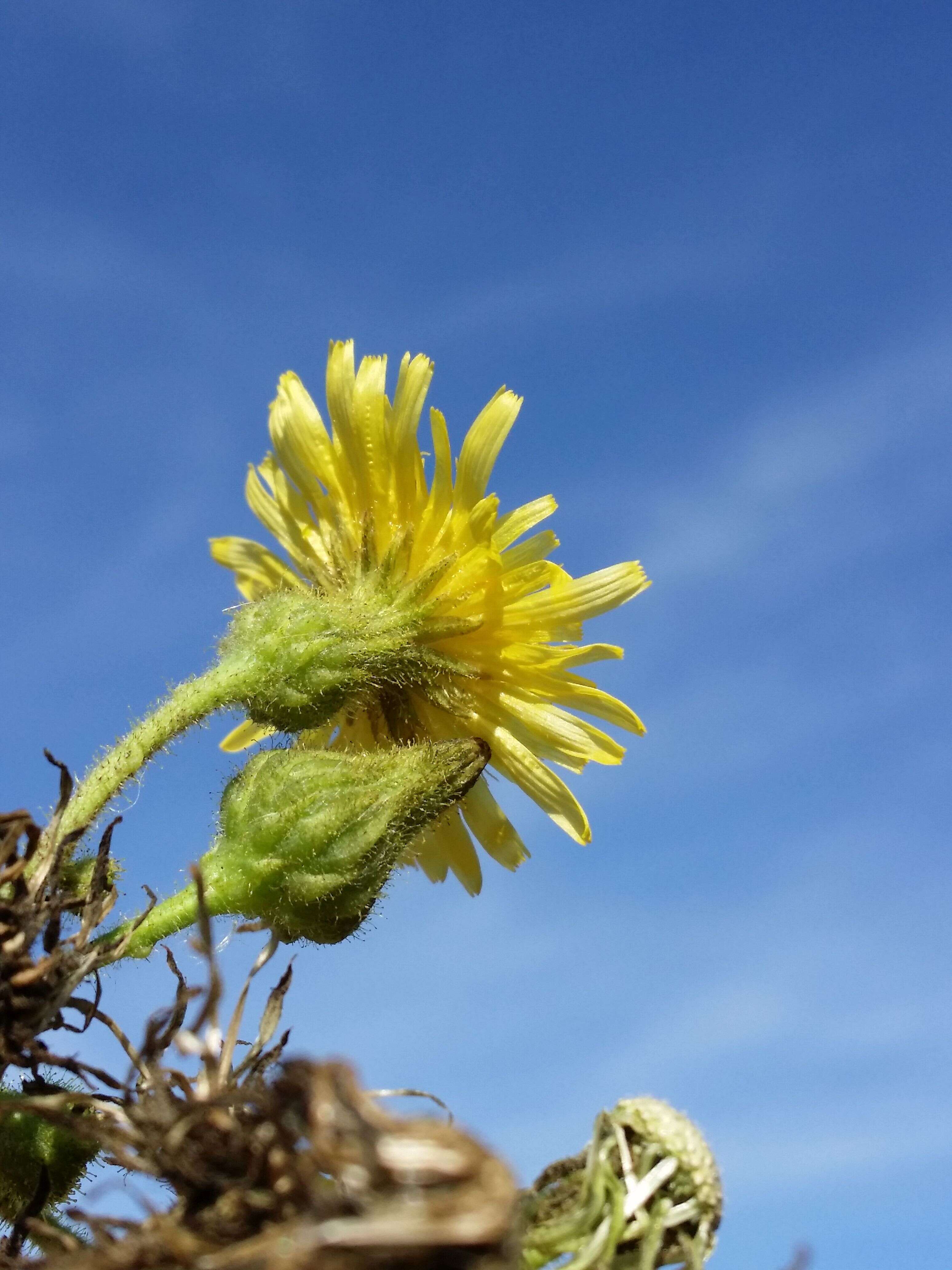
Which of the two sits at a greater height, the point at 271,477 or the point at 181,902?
the point at 271,477

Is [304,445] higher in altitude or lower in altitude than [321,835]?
higher

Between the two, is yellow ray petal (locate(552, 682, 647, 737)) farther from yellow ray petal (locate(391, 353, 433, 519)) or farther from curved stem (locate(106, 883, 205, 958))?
curved stem (locate(106, 883, 205, 958))

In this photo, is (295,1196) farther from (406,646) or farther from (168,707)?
(406,646)

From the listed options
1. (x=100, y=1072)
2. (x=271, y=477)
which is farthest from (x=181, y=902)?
(x=271, y=477)

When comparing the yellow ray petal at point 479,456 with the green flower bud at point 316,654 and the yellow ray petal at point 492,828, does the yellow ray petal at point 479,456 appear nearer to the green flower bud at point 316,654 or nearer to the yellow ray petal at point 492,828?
the green flower bud at point 316,654

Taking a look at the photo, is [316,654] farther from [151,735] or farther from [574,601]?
[574,601]

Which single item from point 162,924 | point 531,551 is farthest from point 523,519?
point 162,924

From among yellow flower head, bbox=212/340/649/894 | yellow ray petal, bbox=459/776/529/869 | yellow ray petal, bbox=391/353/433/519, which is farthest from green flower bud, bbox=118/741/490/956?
yellow ray petal, bbox=391/353/433/519
